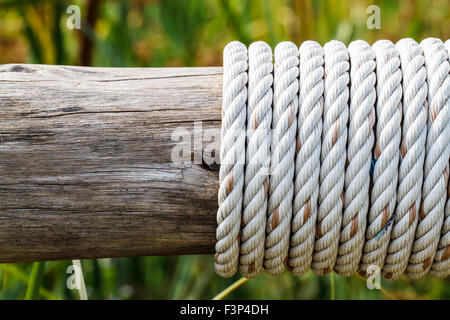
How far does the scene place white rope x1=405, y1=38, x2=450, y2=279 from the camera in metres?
0.66

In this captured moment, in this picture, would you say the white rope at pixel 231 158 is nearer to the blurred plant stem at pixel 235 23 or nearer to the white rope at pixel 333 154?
the white rope at pixel 333 154

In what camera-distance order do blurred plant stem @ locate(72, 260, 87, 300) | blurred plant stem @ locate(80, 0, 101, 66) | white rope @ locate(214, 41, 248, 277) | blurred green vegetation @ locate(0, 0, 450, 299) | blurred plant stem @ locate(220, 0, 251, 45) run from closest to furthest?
white rope @ locate(214, 41, 248, 277), blurred plant stem @ locate(72, 260, 87, 300), blurred plant stem @ locate(220, 0, 251, 45), blurred green vegetation @ locate(0, 0, 450, 299), blurred plant stem @ locate(80, 0, 101, 66)

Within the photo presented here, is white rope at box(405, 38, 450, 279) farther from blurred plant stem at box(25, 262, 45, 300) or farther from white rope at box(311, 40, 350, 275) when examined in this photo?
blurred plant stem at box(25, 262, 45, 300)

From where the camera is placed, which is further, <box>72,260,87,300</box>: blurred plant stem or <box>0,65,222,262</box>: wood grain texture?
<box>72,260,87,300</box>: blurred plant stem

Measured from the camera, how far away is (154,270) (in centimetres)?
171

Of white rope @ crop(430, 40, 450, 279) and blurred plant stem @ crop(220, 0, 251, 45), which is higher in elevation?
blurred plant stem @ crop(220, 0, 251, 45)

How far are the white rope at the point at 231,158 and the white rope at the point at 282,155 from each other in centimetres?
4

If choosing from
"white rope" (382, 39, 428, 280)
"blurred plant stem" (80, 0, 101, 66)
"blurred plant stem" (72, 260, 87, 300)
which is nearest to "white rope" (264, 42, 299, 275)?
"white rope" (382, 39, 428, 280)

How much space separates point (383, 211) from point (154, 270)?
45.2 inches

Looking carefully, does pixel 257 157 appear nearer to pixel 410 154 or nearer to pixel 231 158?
pixel 231 158

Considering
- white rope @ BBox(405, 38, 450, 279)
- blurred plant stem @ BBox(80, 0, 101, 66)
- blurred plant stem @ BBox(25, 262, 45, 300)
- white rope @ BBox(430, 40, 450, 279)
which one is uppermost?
blurred plant stem @ BBox(80, 0, 101, 66)

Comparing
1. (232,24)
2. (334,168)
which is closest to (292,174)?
(334,168)

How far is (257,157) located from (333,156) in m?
0.09

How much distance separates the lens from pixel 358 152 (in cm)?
66
